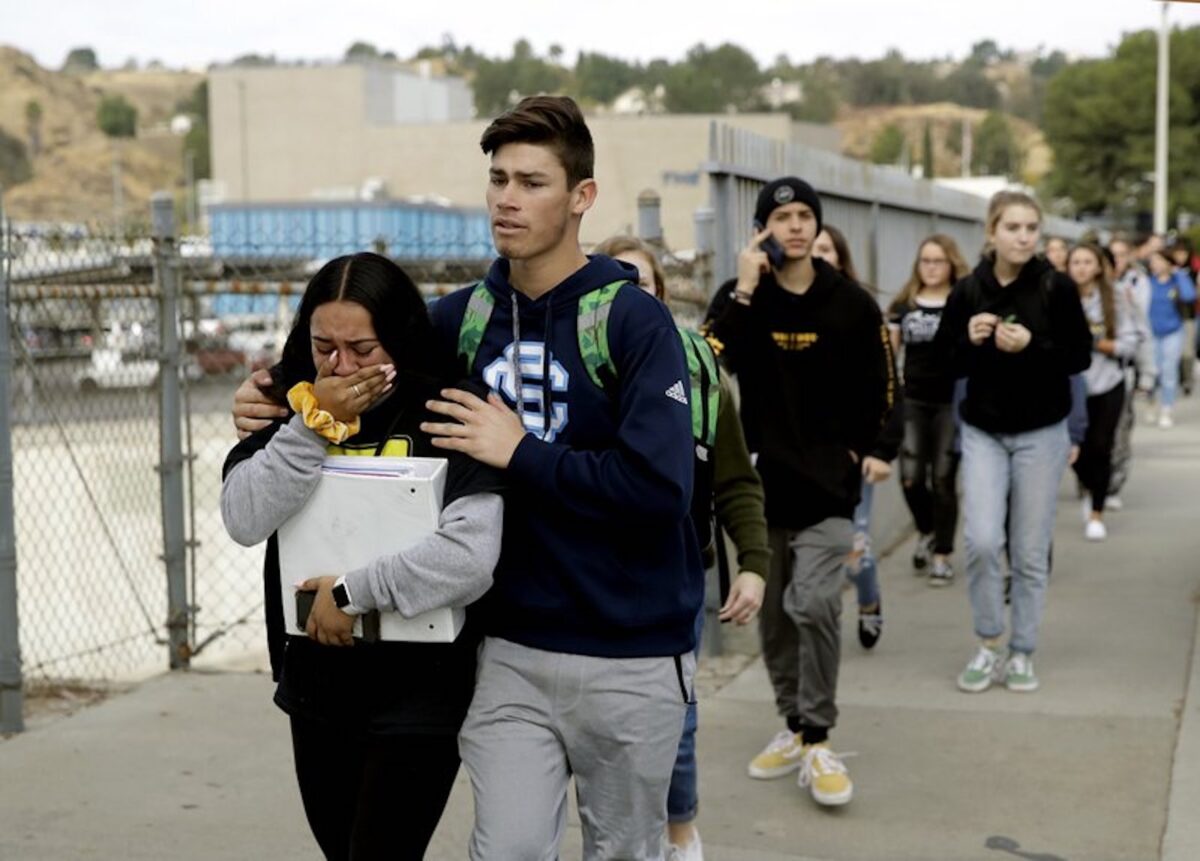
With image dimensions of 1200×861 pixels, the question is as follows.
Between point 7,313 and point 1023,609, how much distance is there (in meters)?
4.07

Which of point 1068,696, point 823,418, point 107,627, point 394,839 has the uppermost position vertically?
point 823,418

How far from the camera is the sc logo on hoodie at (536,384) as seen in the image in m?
3.26

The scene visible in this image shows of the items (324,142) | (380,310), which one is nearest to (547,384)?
(380,310)

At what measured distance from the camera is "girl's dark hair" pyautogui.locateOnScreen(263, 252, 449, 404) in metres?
3.23

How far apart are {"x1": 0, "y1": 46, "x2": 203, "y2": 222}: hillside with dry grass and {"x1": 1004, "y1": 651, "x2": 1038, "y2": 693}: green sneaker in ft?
446

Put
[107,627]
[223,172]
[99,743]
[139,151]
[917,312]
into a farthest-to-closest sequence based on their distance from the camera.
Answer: [139,151] → [223,172] → [107,627] → [917,312] → [99,743]

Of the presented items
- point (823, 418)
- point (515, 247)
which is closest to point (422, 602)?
point (515, 247)

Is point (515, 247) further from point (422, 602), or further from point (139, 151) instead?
point (139, 151)

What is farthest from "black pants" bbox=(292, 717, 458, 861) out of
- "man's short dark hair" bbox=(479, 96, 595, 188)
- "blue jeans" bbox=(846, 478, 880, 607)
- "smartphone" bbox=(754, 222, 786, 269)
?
"blue jeans" bbox=(846, 478, 880, 607)

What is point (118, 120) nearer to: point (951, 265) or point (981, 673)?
point (951, 265)

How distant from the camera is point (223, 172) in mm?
89812

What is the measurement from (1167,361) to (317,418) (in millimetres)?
16530

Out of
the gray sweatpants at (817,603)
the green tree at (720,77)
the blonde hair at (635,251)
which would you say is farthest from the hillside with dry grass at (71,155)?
the blonde hair at (635,251)

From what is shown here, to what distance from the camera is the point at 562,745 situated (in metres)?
3.35
